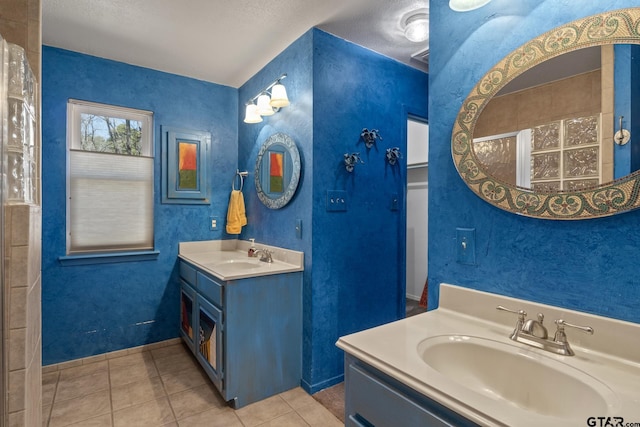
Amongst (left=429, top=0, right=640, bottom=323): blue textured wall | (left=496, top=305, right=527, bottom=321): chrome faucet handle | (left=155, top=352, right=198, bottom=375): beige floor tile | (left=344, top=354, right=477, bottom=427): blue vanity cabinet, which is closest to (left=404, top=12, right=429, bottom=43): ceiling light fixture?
(left=429, top=0, right=640, bottom=323): blue textured wall

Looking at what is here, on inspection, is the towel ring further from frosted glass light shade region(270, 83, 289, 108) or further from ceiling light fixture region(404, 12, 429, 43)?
ceiling light fixture region(404, 12, 429, 43)

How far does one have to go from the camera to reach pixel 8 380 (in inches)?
35.3

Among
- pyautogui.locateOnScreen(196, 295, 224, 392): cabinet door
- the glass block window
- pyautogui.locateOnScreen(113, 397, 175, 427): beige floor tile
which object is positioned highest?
the glass block window

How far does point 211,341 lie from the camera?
7.29 feet

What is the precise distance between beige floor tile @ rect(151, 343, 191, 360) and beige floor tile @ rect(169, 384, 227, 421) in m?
0.65

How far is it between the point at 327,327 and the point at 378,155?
1.36 meters

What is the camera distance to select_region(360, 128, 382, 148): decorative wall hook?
241 cm

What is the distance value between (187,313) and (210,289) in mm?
725

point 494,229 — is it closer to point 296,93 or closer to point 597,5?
point 597,5

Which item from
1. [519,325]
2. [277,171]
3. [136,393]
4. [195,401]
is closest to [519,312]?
[519,325]

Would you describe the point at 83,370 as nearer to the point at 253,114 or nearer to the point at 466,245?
the point at 253,114

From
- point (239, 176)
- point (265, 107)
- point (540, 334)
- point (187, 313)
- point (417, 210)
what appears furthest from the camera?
point (417, 210)

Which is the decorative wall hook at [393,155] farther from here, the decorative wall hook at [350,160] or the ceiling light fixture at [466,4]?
the ceiling light fixture at [466,4]

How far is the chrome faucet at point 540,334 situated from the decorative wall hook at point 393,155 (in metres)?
1.65
